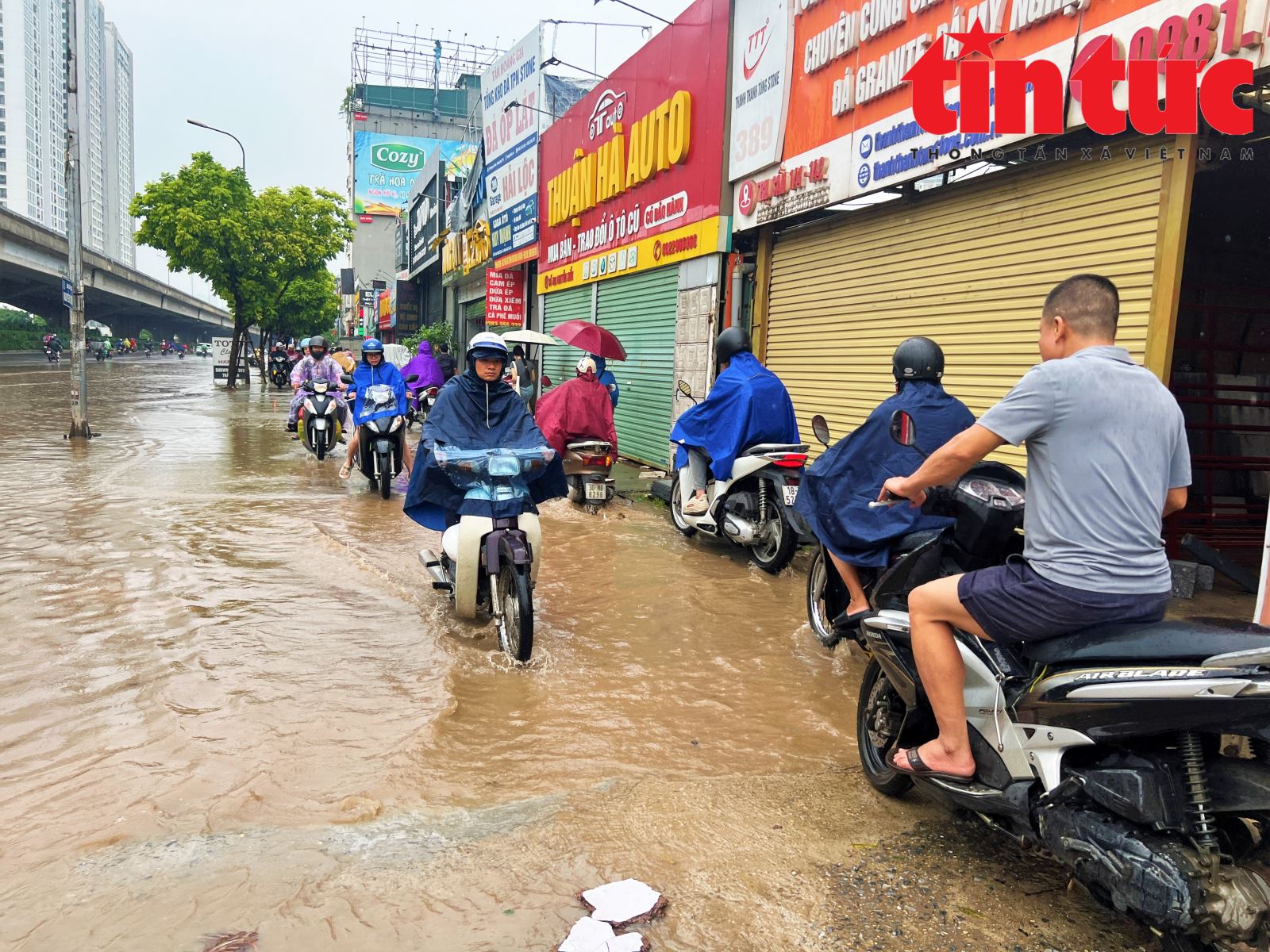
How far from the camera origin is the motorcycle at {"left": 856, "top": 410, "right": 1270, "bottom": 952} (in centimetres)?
201

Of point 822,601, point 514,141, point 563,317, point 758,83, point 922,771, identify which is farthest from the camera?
point 514,141

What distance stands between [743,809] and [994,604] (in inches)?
48.4

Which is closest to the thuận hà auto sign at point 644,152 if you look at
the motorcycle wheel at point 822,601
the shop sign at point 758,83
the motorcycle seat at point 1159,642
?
the shop sign at point 758,83

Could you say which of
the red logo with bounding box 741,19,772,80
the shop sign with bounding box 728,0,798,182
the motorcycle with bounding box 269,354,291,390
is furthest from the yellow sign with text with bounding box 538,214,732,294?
the motorcycle with bounding box 269,354,291,390

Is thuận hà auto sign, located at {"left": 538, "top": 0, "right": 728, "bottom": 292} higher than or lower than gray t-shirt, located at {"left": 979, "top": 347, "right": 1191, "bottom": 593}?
higher

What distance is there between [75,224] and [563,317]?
7.73m

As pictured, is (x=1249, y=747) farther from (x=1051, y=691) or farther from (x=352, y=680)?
(x=352, y=680)

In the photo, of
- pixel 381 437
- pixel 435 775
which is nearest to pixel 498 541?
pixel 435 775

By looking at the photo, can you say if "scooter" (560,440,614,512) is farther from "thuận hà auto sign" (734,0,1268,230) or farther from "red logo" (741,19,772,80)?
"red logo" (741,19,772,80)

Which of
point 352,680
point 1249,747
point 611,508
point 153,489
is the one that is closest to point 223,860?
point 352,680

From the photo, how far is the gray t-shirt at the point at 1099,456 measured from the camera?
7.63 ft

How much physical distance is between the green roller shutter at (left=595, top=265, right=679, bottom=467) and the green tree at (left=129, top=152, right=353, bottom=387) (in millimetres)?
23461

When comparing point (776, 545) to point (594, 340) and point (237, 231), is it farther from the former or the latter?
point (237, 231)

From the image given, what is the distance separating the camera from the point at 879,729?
3.34m
